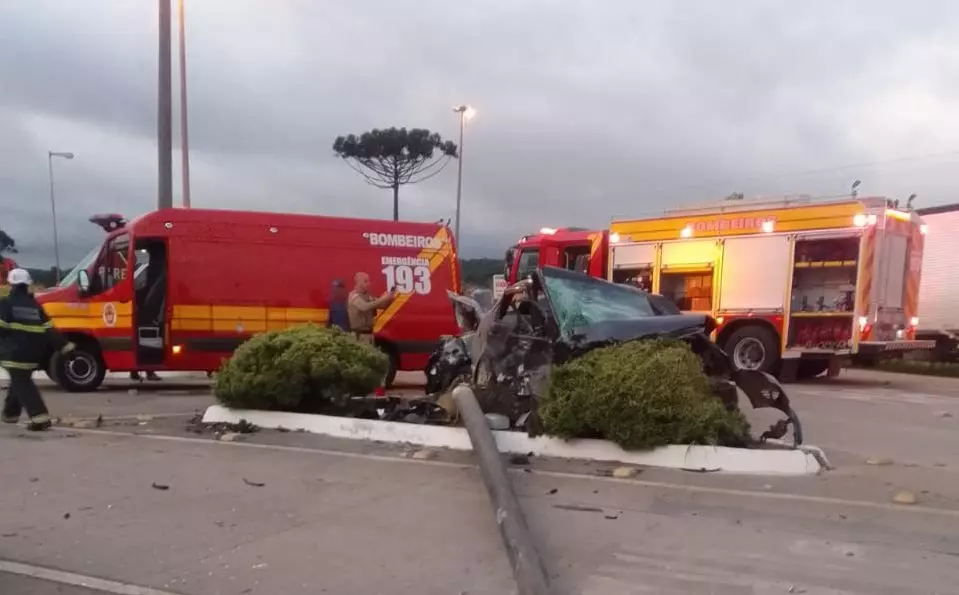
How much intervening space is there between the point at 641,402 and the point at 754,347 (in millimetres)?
9019

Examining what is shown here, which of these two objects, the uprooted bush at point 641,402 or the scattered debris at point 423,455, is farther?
the scattered debris at point 423,455

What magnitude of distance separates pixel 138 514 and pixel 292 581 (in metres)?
1.76

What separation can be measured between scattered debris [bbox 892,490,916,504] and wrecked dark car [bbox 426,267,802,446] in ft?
3.76

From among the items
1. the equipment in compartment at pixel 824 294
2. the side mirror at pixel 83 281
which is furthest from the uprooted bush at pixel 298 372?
the equipment in compartment at pixel 824 294

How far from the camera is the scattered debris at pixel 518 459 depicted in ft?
21.9

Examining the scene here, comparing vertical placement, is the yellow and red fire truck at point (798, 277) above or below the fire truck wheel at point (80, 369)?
above

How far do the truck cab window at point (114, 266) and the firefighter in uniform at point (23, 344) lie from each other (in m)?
3.27

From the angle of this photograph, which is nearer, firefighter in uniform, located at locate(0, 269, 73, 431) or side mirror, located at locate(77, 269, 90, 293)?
firefighter in uniform, located at locate(0, 269, 73, 431)

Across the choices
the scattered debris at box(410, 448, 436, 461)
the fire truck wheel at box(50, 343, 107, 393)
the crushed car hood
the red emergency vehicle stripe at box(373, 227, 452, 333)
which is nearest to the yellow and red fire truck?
the red emergency vehicle stripe at box(373, 227, 452, 333)

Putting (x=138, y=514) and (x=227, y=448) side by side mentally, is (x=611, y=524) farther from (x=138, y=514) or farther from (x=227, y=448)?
(x=227, y=448)

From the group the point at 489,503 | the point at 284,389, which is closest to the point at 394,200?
the point at 284,389

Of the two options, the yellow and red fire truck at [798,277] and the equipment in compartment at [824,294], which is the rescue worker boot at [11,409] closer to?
the yellow and red fire truck at [798,277]

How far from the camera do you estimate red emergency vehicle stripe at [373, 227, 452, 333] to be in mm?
12555

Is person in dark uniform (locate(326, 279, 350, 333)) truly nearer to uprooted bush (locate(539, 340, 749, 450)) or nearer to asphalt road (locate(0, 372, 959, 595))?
asphalt road (locate(0, 372, 959, 595))
